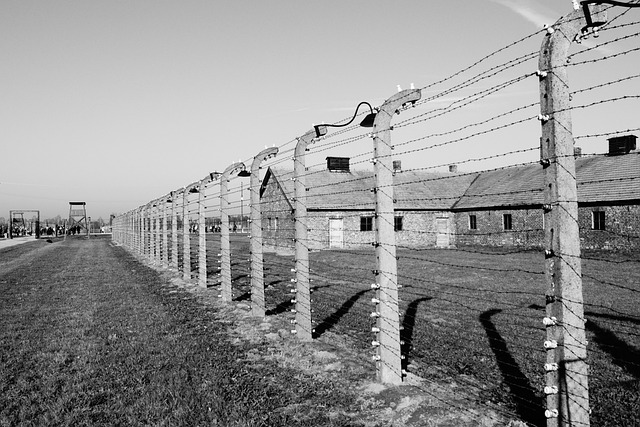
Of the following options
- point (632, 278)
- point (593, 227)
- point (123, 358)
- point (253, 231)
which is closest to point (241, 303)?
point (253, 231)

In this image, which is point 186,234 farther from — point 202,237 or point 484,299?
point 484,299

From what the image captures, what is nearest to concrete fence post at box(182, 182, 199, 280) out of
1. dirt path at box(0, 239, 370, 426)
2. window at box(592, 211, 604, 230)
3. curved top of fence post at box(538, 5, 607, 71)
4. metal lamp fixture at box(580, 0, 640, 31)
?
dirt path at box(0, 239, 370, 426)

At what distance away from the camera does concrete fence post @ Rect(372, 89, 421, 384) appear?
201 inches

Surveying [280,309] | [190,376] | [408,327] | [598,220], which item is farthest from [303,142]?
[598,220]

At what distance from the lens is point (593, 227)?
24766 mm

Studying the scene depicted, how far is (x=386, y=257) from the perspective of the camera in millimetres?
5117

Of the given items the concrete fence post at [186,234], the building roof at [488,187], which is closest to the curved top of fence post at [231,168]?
the concrete fence post at [186,234]

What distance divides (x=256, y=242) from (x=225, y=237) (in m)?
2.26

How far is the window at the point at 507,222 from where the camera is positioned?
28638 millimetres

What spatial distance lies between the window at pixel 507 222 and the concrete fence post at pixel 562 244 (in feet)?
89.5

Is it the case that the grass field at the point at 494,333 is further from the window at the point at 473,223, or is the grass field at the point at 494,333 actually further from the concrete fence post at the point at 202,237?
the window at the point at 473,223

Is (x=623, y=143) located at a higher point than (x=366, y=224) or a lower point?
higher

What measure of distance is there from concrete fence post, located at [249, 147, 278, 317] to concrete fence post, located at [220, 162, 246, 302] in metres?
1.11

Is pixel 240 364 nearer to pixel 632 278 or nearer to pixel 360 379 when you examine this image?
pixel 360 379
